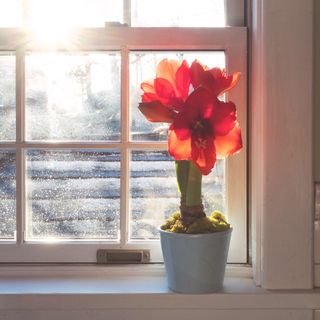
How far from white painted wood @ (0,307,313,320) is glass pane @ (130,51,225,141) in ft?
1.46

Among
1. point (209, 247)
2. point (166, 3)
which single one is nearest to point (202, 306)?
point (209, 247)

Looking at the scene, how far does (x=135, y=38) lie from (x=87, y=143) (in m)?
0.30

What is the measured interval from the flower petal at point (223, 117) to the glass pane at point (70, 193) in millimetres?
364

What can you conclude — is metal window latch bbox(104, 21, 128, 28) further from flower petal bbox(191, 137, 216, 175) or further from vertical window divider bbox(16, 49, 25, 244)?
flower petal bbox(191, 137, 216, 175)

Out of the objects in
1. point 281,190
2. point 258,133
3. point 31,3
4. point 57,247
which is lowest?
point 57,247

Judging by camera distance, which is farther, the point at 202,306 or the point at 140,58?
the point at 140,58

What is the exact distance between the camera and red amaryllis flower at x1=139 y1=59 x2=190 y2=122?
3.58 ft

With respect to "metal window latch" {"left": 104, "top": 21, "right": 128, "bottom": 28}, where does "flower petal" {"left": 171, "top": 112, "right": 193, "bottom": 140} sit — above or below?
below

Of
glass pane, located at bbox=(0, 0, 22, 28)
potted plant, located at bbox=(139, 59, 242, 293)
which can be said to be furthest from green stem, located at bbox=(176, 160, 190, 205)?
glass pane, located at bbox=(0, 0, 22, 28)

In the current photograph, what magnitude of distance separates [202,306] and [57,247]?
1.38 feet

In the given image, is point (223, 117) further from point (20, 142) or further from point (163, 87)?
point (20, 142)

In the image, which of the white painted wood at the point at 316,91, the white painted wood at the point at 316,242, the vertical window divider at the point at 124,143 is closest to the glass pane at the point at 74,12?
the vertical window divider at the point at 124,143

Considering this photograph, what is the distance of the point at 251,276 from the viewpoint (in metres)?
1.29

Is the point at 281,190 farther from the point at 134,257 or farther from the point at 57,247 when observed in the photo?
the point at 57,247
